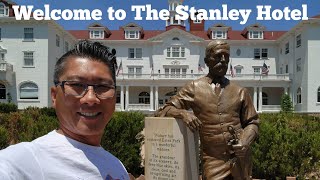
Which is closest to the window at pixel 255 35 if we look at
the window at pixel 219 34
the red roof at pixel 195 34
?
the red roof at pixel 195 34

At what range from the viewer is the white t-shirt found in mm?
1340

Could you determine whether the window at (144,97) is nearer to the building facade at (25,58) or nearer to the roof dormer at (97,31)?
the roof dormer at (97,31)

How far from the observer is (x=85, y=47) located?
173 cm

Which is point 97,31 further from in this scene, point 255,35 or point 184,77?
point 255,35

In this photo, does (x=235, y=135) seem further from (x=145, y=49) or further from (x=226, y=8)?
(x=145, y=49)

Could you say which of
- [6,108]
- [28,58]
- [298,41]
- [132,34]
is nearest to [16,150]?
[6,108]

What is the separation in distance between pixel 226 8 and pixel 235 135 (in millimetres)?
40648

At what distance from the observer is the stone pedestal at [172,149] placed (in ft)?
18.9

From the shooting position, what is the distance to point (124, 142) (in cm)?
1520

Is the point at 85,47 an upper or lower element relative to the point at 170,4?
lower

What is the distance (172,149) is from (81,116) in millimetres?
4401

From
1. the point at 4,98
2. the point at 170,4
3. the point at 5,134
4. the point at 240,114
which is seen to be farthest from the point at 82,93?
the point at 170,4

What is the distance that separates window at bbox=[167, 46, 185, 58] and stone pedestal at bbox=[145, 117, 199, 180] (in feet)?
148

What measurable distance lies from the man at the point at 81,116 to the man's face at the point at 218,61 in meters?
3.79
